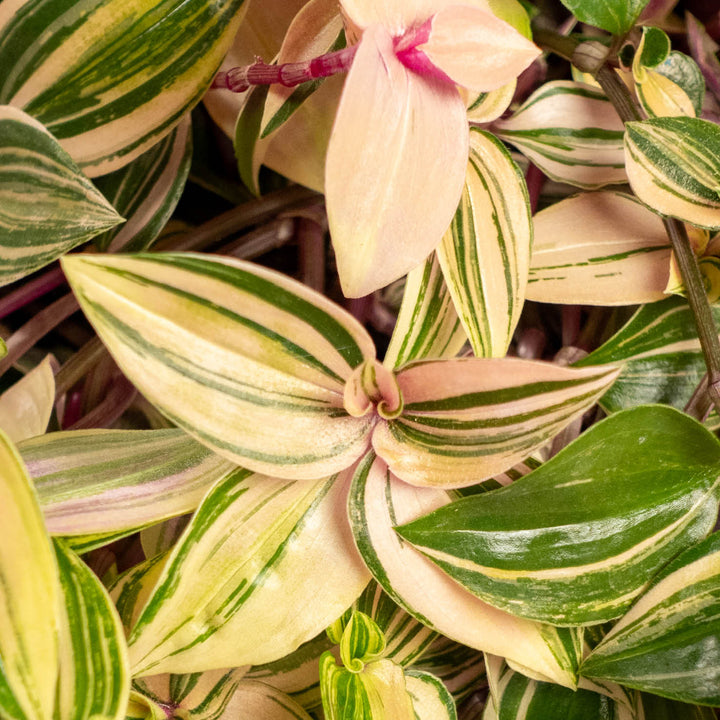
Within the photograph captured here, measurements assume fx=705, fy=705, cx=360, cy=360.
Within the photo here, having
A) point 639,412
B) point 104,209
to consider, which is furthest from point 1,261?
point 639,412

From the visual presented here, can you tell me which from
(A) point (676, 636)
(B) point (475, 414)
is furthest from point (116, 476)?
(A) point (676, 636)

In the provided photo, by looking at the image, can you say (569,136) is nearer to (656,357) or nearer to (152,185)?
(656,357)

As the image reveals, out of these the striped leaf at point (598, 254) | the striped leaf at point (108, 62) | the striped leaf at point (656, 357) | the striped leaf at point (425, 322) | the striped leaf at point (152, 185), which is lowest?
the striped leaf at point (656, 357)

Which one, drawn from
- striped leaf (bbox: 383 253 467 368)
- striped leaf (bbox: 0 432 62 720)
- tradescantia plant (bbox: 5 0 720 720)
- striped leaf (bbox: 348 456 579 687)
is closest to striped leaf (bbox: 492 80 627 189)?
tradescantia plant (bbox: 5 0 720 720)

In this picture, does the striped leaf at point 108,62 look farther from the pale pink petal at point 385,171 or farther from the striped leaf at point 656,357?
the striped leaf at point 656,357

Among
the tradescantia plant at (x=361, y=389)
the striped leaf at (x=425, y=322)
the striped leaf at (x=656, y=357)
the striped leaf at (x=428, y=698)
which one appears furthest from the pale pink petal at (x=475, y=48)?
the striped leaf at (x=428, y=698)
